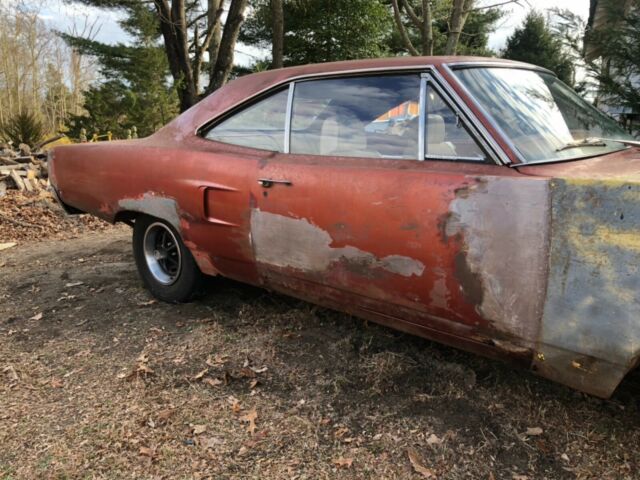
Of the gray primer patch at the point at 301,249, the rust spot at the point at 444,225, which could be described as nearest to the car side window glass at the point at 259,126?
the gray primer patch at the point at 301,249

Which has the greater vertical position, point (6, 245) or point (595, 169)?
point (595, 169)

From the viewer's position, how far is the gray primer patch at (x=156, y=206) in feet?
11.0

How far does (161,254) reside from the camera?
3840 millimetres

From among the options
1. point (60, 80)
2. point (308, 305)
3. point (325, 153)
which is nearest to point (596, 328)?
point (325, 153)

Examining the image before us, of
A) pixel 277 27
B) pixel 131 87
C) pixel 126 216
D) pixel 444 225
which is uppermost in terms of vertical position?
pixel 277 27

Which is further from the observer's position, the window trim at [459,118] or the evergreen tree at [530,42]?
the evergreen tree at [530,42]

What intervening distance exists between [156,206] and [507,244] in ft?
7.63

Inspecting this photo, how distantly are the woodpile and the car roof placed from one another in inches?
208

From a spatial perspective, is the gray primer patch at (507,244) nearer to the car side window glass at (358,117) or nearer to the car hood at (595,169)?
the car hood at (595,169)

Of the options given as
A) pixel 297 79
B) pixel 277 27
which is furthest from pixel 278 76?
pixel 277 27

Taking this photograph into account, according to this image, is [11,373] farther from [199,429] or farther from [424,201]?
[424,201]

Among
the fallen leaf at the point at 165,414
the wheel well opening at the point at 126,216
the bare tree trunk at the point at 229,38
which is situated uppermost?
the bare tree trunk at the point at 229,38

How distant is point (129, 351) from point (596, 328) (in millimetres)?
2498

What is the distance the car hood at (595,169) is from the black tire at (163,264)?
2329 millimetres
